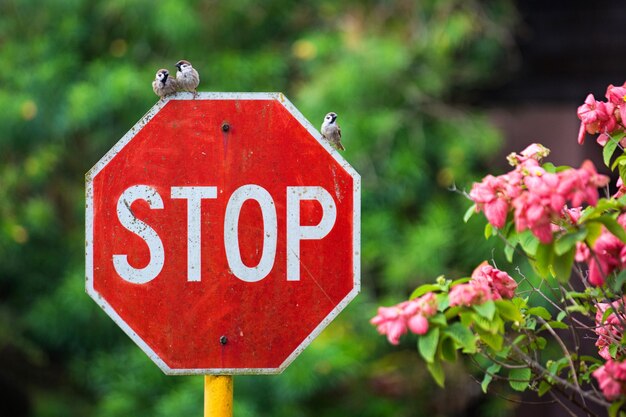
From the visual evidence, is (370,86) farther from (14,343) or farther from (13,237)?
(14,343)

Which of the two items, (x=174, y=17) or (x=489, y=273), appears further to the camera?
(x=174, y=17)

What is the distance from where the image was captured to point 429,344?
7.00ft

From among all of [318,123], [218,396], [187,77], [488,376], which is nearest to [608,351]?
[488,376]

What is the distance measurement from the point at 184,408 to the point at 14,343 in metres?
1.88

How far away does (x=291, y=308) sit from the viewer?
8.38 ft

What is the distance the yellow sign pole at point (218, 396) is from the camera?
2537 mm

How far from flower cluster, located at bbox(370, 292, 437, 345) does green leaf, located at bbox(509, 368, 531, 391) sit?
48 cm

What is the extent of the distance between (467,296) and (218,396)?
0.75 meters

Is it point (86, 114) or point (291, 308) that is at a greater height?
point (86, 114)

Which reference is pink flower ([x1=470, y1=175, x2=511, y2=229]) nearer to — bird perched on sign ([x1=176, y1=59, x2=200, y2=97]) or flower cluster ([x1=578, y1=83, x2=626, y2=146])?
flower cluster ([x1=578, y1=83, x2=626, y2=146])

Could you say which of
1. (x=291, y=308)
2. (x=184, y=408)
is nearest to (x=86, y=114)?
(x=184, y=408)

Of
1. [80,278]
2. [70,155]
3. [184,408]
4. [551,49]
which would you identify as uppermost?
[551,49]

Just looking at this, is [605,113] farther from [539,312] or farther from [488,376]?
[488,376]

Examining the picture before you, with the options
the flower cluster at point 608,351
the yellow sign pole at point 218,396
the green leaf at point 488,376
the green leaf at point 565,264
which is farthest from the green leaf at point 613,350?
the yellow sign pole at point 218,396
